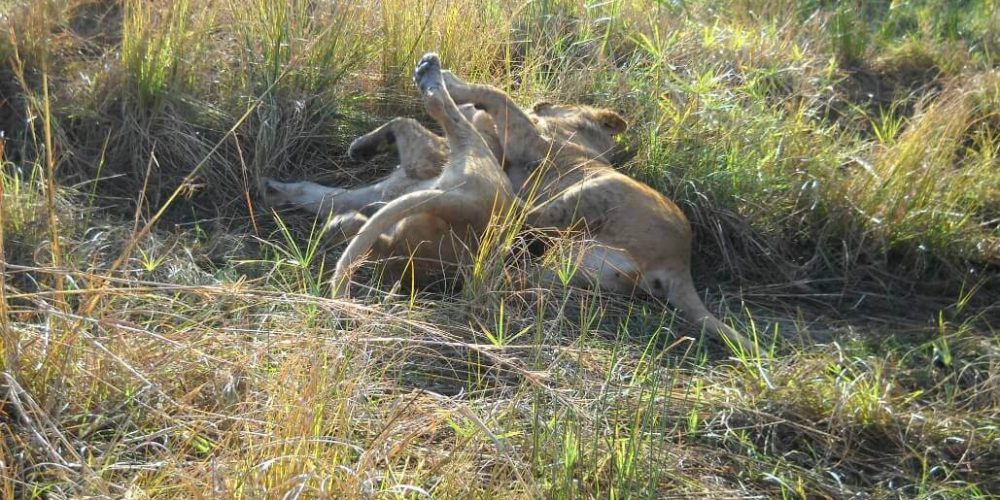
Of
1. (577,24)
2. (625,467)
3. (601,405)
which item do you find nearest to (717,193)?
(577,24)

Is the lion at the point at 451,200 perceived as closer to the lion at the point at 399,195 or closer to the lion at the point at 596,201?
the lion at the point at 399,195

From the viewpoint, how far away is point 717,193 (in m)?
5.06

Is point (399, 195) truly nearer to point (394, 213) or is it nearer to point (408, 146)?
point (408, 146)

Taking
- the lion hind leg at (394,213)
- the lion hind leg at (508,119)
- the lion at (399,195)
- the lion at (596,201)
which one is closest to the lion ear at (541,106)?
the lion at (596,201)

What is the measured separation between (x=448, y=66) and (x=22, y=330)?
2814 mm

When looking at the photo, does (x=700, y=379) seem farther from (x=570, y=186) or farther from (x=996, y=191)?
(x=996, y=191)

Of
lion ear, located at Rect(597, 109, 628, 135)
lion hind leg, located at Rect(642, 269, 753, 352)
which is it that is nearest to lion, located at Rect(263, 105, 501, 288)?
lion ear, located at Rect(597, 109, 628, 135)

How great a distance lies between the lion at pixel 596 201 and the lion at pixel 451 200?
140 millimetres

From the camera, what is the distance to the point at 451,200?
4.34 metres

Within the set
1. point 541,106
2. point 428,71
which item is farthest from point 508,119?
point 428,71

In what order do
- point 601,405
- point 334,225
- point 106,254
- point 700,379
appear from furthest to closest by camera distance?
point 334,225 < point 106,254 < point 700,379 < point 601,405

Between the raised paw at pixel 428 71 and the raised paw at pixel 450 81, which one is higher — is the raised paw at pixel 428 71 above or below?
above

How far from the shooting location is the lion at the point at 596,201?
14.9ft

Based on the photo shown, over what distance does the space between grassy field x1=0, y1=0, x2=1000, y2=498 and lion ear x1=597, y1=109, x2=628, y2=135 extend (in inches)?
5.8
